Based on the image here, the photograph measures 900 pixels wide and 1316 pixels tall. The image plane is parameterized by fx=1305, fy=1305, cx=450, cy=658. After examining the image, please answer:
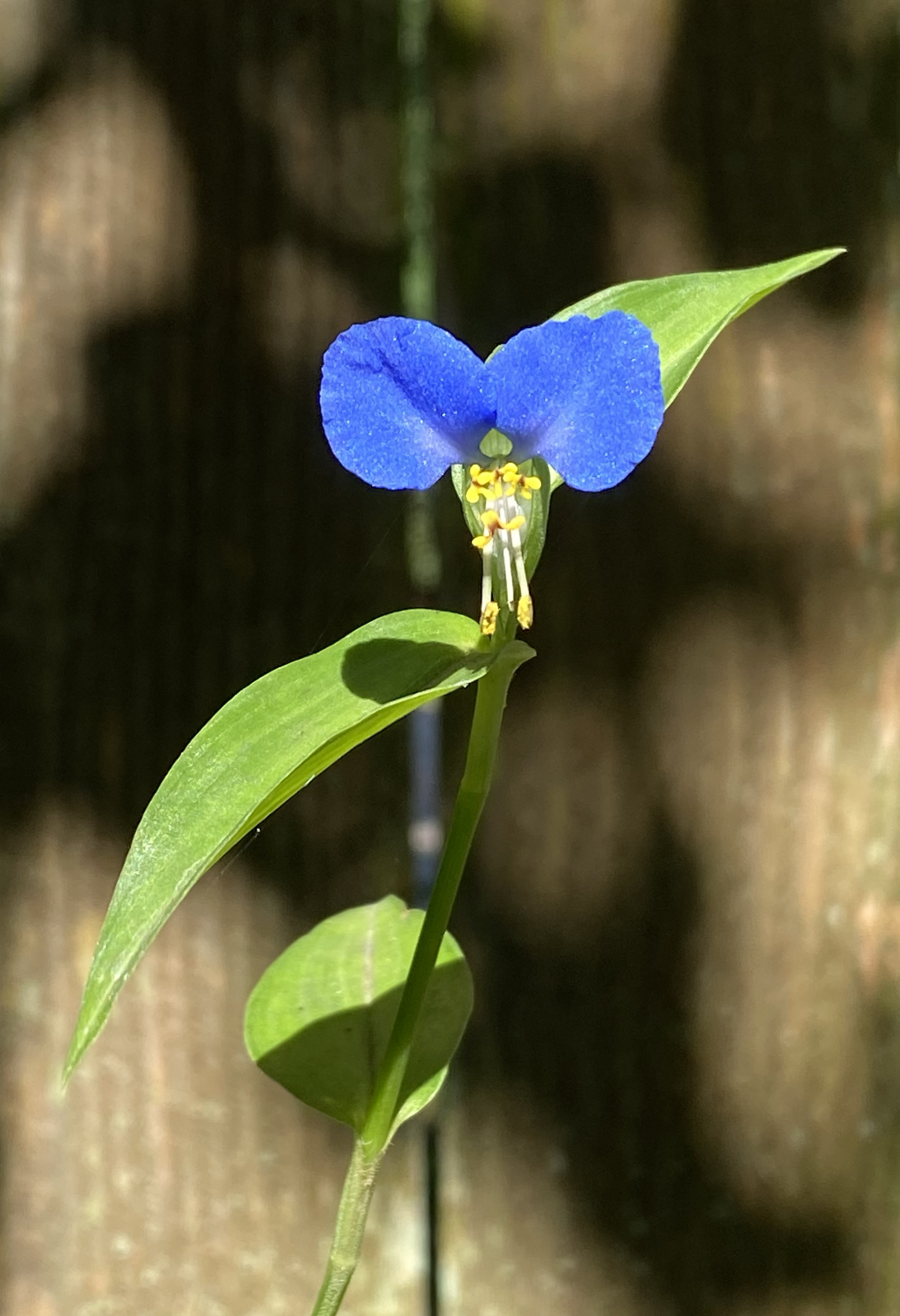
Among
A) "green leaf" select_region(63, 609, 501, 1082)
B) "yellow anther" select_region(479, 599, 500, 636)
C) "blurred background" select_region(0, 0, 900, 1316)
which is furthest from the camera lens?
"blurred background" select_region(0, 0, 900, 1316)

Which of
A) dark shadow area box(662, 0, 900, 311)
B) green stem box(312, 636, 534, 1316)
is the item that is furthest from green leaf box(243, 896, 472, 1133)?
dark shadow area box(662, 0, 900, 311)

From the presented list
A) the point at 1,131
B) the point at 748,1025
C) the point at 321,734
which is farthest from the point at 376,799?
the point at 1,131

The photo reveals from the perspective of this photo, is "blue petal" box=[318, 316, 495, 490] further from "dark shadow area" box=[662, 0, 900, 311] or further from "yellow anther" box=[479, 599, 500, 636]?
"dark shadow area" box=[662, 0, 900, 311]

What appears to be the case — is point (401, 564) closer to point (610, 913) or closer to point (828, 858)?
point (610, 913)

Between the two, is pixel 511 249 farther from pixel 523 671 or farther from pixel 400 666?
pixel 400 666

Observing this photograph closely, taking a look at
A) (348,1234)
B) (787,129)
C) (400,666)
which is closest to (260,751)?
(400,666)

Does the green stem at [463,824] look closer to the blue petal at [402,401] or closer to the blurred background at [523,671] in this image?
the blue petal at [402,401]
